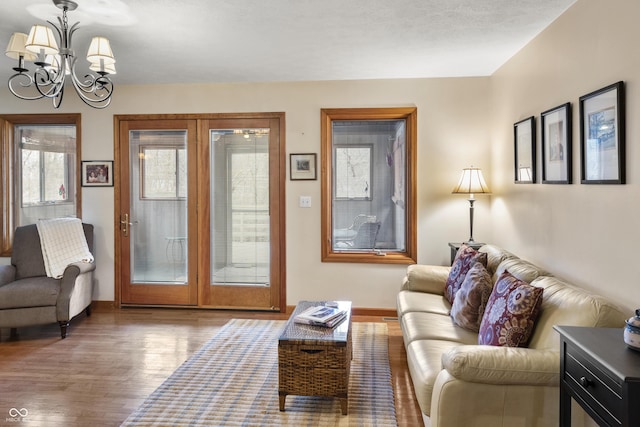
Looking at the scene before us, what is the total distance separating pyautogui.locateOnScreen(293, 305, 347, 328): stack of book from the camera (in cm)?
275

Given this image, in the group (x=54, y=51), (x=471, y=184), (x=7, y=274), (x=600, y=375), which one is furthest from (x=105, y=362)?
(x=471, y=184)

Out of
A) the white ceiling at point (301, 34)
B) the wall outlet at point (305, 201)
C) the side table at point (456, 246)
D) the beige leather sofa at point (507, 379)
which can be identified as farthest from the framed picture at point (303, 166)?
the beige leather sofa at point (507, 379)

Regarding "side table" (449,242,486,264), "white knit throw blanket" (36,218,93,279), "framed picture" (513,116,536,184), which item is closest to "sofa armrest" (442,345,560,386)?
"framed picture" (513,116,536,184)

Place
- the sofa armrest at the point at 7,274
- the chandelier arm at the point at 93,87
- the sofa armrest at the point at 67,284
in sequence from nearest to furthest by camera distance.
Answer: the chandelier arm at the point at 93,87
the sofa armrest at the point at 67,284
the sofa armrest at the point at 7,274

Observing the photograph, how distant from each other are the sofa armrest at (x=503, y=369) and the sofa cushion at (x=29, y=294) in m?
3.61

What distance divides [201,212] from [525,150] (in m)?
3.27

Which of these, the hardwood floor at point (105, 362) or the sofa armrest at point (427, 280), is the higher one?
the sofa armrest at point (427, 280)

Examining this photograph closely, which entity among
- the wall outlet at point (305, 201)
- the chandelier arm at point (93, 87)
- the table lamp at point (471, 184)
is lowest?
the wall outlet at point (305, 201)

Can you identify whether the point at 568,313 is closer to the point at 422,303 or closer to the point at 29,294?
the point at 422,303

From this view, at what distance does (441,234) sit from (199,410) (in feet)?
9.49

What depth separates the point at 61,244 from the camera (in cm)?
427

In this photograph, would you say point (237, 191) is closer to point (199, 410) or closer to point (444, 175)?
point (444, 175)

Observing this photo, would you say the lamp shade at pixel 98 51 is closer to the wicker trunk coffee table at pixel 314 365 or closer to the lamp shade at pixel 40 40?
the lamp shade at pixel 40 40

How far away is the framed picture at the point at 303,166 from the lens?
15.1 feet
